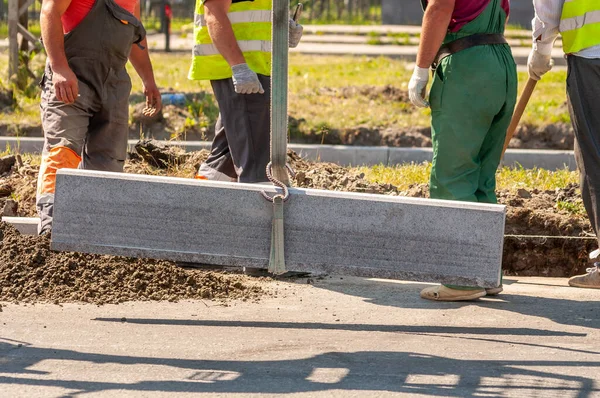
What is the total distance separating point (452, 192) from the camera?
18.4 feet

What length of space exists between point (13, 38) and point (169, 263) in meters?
6.64

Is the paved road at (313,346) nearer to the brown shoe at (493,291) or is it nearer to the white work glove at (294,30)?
the brown shoe at (493,291)

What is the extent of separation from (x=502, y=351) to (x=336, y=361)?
76cm

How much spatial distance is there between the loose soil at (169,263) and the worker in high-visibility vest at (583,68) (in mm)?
919

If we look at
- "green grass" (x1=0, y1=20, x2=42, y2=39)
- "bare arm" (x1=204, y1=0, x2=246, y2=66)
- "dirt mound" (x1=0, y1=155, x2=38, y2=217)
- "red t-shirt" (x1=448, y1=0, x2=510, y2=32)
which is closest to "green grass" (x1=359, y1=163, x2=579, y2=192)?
"bare arm" (x1=204, y1=0, x2=246, y2=66)

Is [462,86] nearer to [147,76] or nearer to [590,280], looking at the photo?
[590,280]

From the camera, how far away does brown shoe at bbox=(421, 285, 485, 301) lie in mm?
5652

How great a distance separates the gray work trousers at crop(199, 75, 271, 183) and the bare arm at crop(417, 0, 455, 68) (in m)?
1.03

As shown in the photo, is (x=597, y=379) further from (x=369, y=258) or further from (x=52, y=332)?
(x=52, y=332)

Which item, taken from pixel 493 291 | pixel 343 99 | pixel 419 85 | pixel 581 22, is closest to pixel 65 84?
pixel 419 85

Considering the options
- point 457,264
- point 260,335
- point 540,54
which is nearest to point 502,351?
point 457,264

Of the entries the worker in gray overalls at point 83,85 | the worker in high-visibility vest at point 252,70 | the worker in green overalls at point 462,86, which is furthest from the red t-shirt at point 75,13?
the worker in green overalls at point 462,86

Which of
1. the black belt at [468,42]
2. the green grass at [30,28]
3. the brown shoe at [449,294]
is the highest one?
the green grass at [30,28]

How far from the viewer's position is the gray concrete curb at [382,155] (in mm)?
9758
